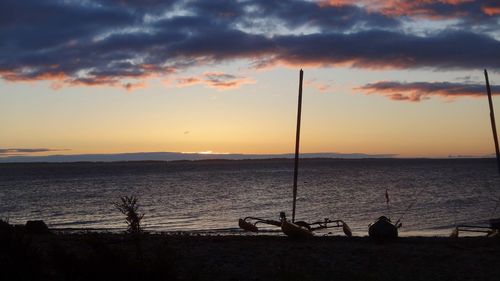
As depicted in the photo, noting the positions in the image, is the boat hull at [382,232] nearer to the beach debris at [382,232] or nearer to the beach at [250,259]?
the beach debris at [382,232]

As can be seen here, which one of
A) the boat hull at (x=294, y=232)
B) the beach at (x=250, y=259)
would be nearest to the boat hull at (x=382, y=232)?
the beach at (x=250, y=259)

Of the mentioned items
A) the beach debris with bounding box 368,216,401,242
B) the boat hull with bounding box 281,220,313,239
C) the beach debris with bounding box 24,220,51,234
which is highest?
the beach debris with bounding box 368,216,401,242

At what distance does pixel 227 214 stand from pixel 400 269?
31.3 m

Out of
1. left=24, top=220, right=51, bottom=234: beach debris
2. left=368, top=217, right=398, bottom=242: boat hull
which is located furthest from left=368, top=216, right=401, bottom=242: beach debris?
left=24, top=220, right=51, bottom=234: beach debris

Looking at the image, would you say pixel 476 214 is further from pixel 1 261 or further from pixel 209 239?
pixel 1 261

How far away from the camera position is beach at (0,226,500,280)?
1019cm

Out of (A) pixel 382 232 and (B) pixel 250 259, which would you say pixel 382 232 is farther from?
(B) pixel 250 259

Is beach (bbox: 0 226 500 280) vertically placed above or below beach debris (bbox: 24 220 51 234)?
above

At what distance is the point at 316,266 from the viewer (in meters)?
17.1

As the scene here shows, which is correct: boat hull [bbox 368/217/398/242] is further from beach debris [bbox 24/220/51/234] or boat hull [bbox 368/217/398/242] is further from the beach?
beach debris [bbox 24/220/51/234]

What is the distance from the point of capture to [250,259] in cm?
1819

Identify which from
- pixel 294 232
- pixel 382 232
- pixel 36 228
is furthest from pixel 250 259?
pixel 36 228

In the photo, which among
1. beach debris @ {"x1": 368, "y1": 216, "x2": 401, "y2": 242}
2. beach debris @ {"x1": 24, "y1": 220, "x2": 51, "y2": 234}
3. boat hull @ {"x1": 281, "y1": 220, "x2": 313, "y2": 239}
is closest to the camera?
beach debris @ {"x1": 368, "y1": 216, "x2": 401, "y2": 242}

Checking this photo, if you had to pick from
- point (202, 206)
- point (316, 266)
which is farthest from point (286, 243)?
point (202, 206)
